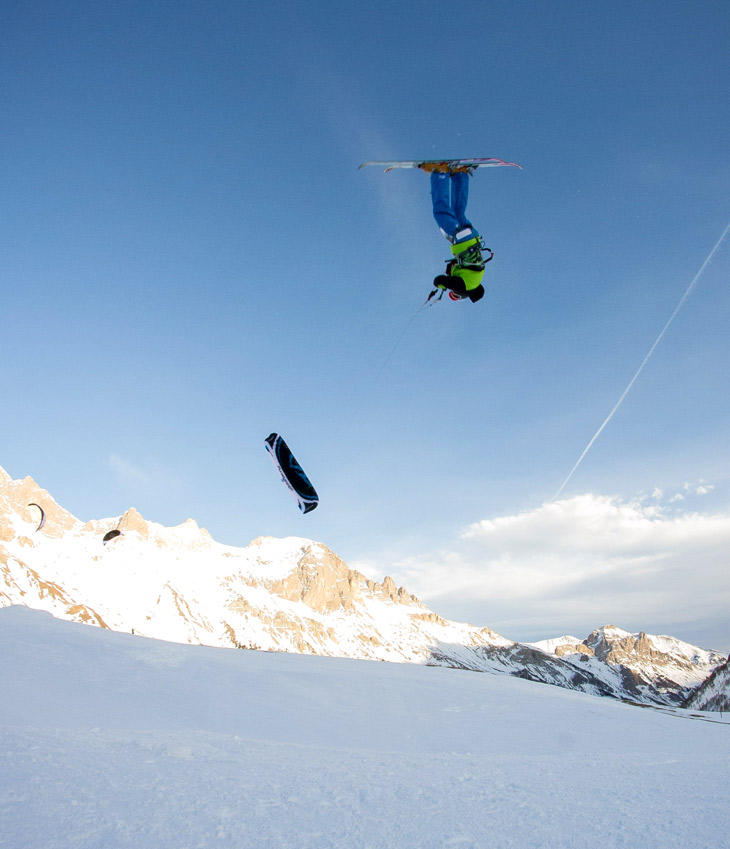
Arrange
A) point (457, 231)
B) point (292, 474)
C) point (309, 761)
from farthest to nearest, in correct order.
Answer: point (292, 474), point (457, 231), point (309, 761)

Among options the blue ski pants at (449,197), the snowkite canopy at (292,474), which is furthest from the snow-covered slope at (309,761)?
the blue ski pants at (449,197)

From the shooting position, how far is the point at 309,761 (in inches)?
274

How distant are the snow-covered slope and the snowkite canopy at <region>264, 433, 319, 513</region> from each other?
487 centimetres

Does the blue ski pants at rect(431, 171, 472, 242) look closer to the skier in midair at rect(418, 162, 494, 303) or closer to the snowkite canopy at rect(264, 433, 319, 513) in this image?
the skier in midair at rect(418, 162, 494, 303)

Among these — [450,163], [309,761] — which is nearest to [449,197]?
[450,163]

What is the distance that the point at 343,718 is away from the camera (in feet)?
37.3

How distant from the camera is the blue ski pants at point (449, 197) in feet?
37.1

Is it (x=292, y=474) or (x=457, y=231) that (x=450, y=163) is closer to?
(x=457, y=231)

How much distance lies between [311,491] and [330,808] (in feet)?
29.7

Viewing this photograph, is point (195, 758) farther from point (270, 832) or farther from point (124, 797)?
point (270, 832)

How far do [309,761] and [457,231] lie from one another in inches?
408

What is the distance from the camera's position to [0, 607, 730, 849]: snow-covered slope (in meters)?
4.34

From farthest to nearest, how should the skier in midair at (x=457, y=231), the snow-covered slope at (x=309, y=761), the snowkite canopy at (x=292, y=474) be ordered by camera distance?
the snowkite canopy at (x=292, y=474) → the skier in midair at (x=457, y=231) → the snow-covered slope at (x=309, y=761)

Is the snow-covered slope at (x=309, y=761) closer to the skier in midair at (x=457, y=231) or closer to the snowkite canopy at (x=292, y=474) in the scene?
the snowkite canopy at (x=292, y=474)
